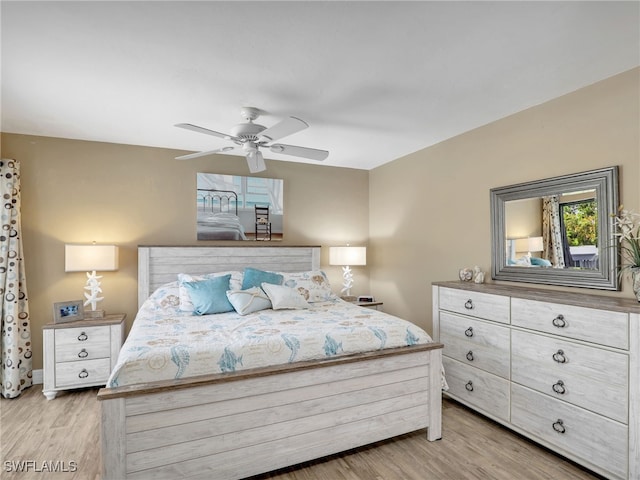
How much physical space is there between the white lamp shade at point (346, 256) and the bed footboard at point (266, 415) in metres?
2.03

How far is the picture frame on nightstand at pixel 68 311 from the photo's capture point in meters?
3.23

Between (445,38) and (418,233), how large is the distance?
249cm

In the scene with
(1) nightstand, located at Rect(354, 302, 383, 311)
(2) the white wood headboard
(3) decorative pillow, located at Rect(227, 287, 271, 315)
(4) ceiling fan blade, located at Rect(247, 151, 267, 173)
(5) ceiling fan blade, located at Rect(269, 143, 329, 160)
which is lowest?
(1) nightstand, located at Rect(354, 302, 383, 311)

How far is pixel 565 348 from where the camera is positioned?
2.20 metres

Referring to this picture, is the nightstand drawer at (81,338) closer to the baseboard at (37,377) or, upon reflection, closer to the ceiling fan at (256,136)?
the baseboard at (37,377)

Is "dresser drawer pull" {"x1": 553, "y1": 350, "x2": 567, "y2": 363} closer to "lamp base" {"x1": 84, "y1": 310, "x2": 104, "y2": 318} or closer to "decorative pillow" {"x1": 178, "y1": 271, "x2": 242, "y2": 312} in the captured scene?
"decorative pillow" {"x1": 178, "y1": 271, "x2": 242, "y2": 312}

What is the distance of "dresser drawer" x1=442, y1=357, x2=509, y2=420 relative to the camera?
8.54ft

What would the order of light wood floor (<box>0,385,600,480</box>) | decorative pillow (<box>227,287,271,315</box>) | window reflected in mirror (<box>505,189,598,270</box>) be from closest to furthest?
light wood floor (<box>0,385,600,480</box>) → window reflected in mirror (<box>505,189,598,270</box>) → decorative pillow (<box>227,287,271,315</box>)

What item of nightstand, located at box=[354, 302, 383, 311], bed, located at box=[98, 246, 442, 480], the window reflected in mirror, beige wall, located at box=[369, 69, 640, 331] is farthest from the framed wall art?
the window reflected in mirror

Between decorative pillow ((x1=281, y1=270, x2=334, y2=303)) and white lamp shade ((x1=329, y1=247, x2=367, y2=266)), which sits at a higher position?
white lamp shade ((x1=329, y1=247, x2=367, y2=266))

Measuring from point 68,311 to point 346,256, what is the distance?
117 inches

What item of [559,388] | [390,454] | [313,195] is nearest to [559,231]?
[559,388]

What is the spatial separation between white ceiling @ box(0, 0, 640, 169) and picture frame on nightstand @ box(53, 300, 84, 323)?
1.67m

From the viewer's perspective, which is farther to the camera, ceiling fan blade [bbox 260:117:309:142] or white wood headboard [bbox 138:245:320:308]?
white wood headboard [bbox 138:245:320:308]
